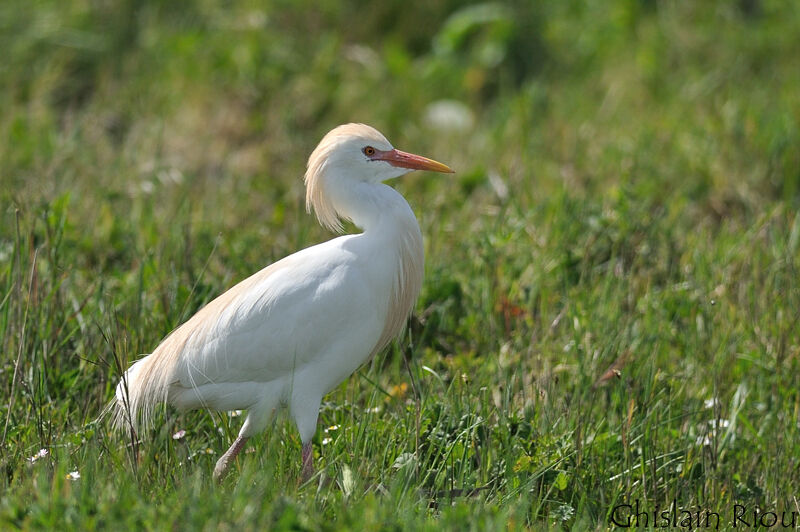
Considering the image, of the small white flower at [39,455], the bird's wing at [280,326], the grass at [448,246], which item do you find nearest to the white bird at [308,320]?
the bird's wing at [280,326]

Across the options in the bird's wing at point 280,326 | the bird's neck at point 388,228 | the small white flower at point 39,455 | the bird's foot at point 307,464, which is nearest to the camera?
the small white flower at point 39,455

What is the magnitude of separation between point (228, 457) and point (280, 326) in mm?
504

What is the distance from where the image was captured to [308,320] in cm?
366

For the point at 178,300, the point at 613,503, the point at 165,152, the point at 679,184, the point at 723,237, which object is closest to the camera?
the point at 613,503

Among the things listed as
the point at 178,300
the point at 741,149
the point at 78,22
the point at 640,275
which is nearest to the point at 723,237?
the point at 640,275

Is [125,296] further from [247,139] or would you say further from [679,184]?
[679,184]

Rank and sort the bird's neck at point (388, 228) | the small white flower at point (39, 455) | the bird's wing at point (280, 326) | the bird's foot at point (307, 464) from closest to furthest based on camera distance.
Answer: the small white flower at point (39, 455), the bird's foot at point (307, 464), the bird's wing at point (280, 326), the bird's neck at point (388, 228)

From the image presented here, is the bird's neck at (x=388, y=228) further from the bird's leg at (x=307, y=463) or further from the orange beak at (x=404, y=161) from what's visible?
the bird's leg at (x=307, y=463)

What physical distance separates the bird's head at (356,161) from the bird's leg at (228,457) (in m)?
0.93

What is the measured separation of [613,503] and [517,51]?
5375mm

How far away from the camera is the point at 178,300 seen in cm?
457

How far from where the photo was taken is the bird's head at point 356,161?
376 centimetres

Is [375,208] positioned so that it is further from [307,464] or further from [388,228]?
[307,464]

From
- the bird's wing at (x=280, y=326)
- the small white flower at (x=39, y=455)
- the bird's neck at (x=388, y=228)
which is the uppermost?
the bird's neck at (x=388, y=228)
